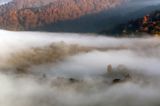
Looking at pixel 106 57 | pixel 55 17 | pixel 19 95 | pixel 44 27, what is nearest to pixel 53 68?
pixel 19 95

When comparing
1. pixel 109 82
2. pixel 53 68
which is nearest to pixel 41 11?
pixel 53 68

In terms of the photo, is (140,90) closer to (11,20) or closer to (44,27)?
(44,27)

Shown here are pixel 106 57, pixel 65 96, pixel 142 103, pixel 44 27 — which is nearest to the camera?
pixel 142 103

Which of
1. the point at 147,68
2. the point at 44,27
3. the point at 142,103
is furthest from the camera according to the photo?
the point at 44,27

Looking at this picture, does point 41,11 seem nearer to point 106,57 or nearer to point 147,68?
point 106,57

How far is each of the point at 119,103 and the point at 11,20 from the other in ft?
455

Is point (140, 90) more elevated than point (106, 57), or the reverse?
point (106, 57)

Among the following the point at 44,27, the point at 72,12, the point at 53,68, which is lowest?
the point at 53,68

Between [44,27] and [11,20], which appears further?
[11,20]

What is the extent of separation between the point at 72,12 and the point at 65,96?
129 m

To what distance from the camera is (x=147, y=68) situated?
64.8 m

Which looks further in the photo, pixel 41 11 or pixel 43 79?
pixel 41 11

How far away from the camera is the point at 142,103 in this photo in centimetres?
4759

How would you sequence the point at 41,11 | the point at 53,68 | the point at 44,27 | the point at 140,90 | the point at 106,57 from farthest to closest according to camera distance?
the point at 41,11
the point at 44,27
the point at 106,57
the point at 53,68
the point at 140,90
